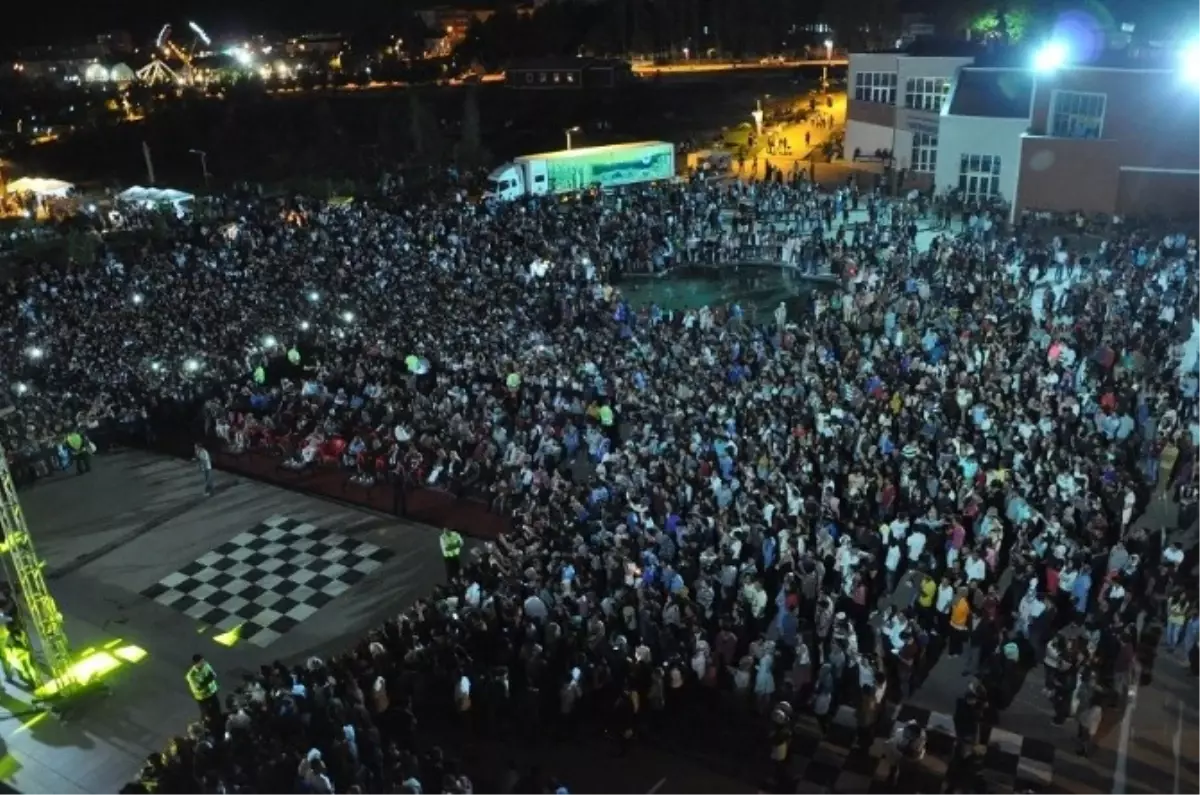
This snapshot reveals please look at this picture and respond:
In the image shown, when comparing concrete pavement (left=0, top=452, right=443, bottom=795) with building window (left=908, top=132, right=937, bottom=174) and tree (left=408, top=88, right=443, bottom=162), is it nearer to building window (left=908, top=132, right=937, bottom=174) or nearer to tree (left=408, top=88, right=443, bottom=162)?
building window (left=908, top=132, right=937, bottom=174)

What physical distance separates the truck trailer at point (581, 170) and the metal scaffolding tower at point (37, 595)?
26.0m

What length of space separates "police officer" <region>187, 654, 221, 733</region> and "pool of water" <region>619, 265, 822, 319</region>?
49.8 feet

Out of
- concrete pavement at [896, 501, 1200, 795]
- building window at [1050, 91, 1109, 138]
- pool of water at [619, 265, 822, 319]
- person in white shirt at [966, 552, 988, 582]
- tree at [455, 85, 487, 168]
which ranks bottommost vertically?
concrete pavement at [896, 501, 1200, 795]

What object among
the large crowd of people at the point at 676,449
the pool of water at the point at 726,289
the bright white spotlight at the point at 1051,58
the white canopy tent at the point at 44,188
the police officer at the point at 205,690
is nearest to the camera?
the large crowd of people at the point at 676,449

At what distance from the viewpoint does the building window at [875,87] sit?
37.1m

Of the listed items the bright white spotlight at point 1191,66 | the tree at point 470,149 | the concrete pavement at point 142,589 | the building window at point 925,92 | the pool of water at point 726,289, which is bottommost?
the concrete pavement at point 142,589

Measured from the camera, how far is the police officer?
33.7 feet

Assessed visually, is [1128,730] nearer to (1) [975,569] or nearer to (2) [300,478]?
(1) [975,569]

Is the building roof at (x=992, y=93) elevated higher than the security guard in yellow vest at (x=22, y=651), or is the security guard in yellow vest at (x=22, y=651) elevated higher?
the building roof at (x=992, y=93)

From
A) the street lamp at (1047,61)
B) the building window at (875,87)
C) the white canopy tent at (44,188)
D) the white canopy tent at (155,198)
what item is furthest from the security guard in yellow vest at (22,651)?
the building window at (875,87)

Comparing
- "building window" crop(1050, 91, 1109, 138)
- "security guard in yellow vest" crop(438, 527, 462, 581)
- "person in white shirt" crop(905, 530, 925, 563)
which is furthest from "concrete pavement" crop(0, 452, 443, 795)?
"building window" crop(1050, 91, 1109, 138)

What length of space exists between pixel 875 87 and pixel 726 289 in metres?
17.6

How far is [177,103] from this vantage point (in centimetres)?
7575

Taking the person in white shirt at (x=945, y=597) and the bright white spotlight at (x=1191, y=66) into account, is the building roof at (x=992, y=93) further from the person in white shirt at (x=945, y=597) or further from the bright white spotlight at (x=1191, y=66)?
the person in white shirt at (x=945, y=597)
